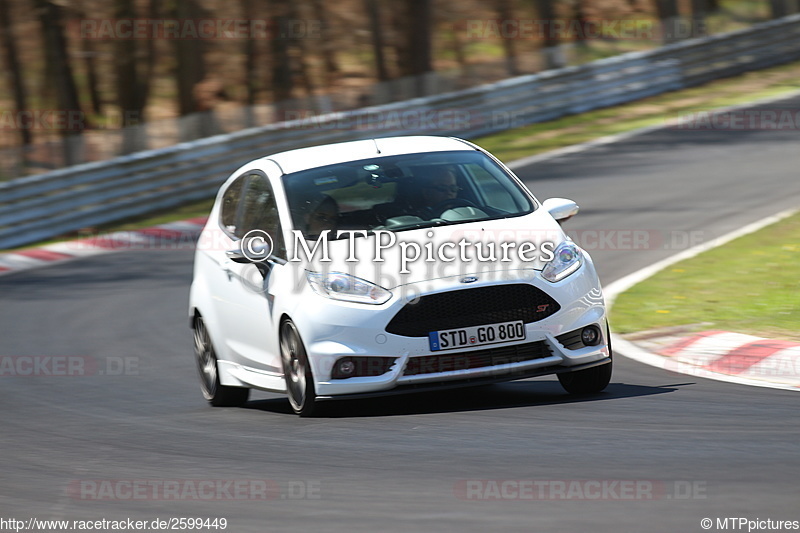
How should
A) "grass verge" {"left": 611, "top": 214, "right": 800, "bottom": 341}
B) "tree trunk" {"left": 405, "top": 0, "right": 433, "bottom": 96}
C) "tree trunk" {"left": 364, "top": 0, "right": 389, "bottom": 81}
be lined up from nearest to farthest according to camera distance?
"grass verge" {"left": 611, "top": 214, "right": 800, "bottom": 341}
"tree trunk" {"left": 405, "top": 0, "right": 433, "bottom": 96}
"tree trunk" {"left": 364, "top": 0, "right": 389, "bottom": 81}

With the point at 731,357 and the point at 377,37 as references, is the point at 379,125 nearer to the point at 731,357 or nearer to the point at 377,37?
the point at 377,37

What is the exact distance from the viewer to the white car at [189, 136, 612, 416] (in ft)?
23.4

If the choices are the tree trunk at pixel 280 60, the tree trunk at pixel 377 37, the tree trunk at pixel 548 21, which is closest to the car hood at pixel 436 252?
the tree trunk at pixel 548 21

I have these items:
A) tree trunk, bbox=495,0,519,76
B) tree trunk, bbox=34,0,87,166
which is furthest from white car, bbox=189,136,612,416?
tree trunk, bbox=495,0,519,76

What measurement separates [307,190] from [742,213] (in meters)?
8.13

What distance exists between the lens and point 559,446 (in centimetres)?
610

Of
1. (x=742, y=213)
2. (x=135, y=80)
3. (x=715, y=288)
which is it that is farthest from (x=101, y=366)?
(x=135, y=80)

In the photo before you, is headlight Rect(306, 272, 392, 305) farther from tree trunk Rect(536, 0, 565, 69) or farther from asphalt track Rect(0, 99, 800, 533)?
tree trunk Rect(536, 0, 565, 69)

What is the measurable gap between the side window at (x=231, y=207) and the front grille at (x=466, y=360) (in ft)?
7.00

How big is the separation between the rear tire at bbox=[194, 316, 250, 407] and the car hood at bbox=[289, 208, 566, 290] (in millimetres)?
1649

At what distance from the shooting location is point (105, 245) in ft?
57.7

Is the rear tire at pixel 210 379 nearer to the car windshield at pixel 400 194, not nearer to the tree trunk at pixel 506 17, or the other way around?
the car windshield at pixel 400 194

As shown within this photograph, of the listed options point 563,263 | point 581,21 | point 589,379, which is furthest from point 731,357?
point 581,21

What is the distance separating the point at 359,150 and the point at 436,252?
1.42m
